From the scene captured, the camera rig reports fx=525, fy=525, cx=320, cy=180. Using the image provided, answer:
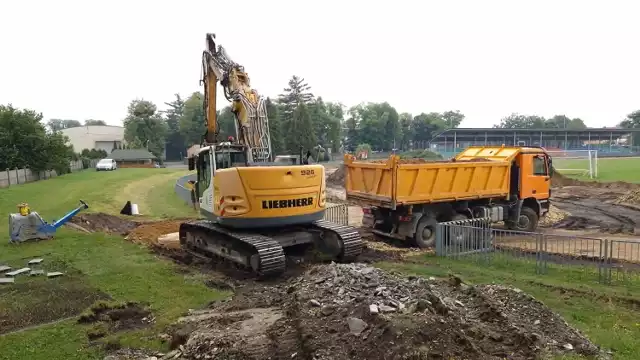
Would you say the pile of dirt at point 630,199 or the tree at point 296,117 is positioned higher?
the tree at point 296,117

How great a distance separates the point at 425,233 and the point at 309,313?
9019 millimetres

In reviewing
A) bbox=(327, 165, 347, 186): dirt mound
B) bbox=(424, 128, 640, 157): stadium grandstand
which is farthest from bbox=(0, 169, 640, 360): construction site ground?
bbox=(424, 128, 640, 157): stadium grandstand

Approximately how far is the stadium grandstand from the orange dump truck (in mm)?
60729

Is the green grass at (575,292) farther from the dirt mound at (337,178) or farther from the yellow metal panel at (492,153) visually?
the dirt mound at (337,178)

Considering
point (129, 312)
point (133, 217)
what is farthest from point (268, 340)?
point (133, 217)

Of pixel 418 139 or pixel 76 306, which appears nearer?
pixel 76 306

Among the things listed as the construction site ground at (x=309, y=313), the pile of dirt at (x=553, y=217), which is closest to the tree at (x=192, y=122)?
the pile of dirt at (x=553, y=217)

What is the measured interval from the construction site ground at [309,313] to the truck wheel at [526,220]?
6.30 m

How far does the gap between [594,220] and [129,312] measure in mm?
18404

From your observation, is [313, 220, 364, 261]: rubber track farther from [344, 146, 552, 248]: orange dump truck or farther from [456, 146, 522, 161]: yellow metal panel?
[456, 146, 522, 161]: yellow metal panel

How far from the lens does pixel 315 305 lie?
7.06 meters

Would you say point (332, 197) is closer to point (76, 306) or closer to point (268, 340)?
point (76, 306)

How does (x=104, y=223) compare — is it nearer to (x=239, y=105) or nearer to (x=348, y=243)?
(x=239, y=105)

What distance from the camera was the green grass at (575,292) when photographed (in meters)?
6.93
